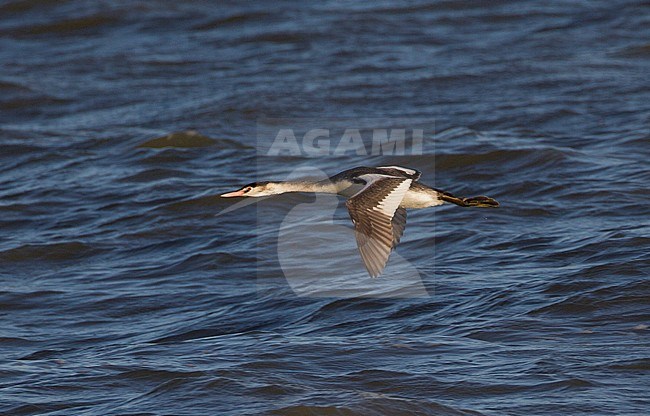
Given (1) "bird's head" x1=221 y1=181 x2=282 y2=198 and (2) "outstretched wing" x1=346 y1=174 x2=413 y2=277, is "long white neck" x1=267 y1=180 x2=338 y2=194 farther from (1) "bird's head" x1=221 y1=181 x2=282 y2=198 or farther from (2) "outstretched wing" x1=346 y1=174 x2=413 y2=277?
(2) "outstretched wing" x1=346 y1=174 x2=413 y2=277

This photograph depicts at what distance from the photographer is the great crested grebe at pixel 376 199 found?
6262mm

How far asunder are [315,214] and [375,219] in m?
3.27

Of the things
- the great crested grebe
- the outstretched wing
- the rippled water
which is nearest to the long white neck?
the great crested grebe

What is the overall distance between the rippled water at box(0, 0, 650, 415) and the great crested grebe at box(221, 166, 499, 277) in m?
0.61

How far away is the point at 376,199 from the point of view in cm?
635

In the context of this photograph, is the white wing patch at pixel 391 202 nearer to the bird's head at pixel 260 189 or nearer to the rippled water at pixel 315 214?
the rippled water at pixel 315 214

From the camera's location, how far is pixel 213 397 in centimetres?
612

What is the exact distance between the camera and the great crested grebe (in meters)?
6.26

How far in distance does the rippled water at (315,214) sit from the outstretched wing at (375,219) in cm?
62

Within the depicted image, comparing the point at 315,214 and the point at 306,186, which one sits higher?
the point at 306,186

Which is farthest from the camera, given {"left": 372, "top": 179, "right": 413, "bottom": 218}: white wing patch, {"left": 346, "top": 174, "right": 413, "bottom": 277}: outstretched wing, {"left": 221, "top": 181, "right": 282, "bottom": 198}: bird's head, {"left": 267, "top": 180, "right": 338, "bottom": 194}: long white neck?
{"left": 221, "top": 181, "right": 282, "bottom": 198}: bird's head

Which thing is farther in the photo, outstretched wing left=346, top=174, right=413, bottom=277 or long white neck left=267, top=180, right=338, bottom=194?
long white neck left=267, top=180, right=338, bottom=194

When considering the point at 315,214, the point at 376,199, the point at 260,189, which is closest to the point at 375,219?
the point at 376,199

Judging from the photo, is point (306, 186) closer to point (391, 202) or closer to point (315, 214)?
point (391, 202)
